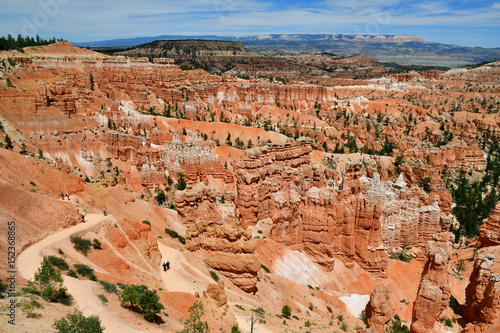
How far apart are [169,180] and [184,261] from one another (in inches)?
1063

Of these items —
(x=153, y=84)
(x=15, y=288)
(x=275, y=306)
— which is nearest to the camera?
(x=15, y=288)

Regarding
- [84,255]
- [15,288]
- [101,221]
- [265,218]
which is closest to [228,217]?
[265,218]

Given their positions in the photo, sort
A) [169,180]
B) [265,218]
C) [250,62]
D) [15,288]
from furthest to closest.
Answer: [250,62], [169,180], [265,218], [15,288]

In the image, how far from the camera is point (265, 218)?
34.7 metres

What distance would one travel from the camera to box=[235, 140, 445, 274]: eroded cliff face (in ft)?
103

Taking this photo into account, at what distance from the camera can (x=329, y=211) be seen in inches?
1241

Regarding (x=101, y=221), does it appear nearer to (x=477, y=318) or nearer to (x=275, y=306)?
(x=275, y=306)

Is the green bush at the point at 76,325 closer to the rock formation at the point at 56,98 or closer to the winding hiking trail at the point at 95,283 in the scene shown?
the winding hiking trail at the point at 95,283

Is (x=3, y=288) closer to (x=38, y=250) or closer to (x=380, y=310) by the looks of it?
(x=38, y=250)

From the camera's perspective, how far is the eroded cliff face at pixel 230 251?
22.2 metres

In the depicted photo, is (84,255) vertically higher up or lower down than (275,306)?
higher up

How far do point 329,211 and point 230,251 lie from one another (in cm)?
1229

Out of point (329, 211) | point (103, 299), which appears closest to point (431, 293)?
point (329, 211)

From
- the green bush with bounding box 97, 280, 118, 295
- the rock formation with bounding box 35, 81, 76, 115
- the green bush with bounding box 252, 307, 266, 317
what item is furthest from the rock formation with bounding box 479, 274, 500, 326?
the rock formation with bounding box 35, 81, 76, 115
